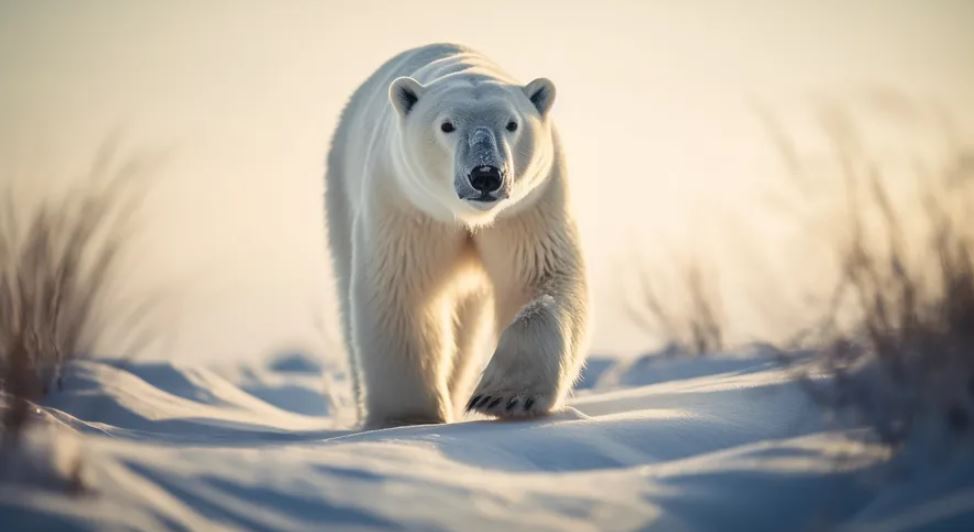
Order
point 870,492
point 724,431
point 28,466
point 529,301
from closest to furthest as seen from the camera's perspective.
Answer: point 28,466 → point 870,492 → point 724,431 → point 529,301

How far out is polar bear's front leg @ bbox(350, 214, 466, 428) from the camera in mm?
4422

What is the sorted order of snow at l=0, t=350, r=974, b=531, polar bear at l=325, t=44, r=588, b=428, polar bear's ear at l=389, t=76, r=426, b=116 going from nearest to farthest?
snow at l=0, t=350, r=974, b=531
polar bear at l=325, t=44, r=588, b=428
polar bear's ear at l=389, t=76, r=426, b=116

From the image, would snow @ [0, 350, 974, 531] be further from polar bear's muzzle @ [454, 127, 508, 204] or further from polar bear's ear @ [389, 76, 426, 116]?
polar bear's ear @ [389, 76, 426, 116]

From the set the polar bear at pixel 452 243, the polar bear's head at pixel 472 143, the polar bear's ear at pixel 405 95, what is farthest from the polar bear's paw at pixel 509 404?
the polar bear's ear at pixel 405 95

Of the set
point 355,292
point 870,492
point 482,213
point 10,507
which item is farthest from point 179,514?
point 355,292

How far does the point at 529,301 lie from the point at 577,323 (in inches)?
9.4

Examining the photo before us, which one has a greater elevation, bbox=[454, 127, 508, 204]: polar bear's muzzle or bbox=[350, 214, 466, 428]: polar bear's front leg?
bbox=[454, 127, 508, 204]: polar bear's muzzle

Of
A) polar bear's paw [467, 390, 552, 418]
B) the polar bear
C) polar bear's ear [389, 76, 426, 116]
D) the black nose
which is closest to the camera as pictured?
polar bear's paw [467, 390, 552, 418]

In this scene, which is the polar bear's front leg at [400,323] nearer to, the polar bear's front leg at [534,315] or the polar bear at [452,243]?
the polar bear at [452,243]

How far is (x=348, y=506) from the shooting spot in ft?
7.14

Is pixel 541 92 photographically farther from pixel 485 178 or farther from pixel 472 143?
pixel 485 178

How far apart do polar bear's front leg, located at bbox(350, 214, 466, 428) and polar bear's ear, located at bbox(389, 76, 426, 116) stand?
1.66 feet

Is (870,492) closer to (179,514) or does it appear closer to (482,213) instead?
(179,514)

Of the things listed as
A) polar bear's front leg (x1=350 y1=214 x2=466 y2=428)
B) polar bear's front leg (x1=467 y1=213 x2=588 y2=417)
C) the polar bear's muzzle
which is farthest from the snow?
polar bear's front leg (x1=350 y1=214 x2=466 y2=428)
